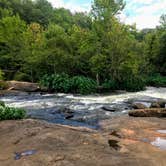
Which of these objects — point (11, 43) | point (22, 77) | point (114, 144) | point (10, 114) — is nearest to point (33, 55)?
point (22, 77)

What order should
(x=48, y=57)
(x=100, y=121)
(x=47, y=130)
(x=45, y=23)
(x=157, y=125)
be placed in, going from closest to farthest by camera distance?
(x=47, y=130) → (x=157, y=125) → (x=100, y=121) → (x=48, y=57) → (x=45, y=23)

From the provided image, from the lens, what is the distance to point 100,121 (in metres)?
12.5

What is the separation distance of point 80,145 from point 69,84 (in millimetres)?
17984

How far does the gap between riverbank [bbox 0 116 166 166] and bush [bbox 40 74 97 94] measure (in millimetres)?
13820

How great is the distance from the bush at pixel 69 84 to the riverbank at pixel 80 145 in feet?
45.3

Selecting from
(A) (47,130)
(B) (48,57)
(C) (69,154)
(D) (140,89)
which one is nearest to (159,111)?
(A) (47,130)

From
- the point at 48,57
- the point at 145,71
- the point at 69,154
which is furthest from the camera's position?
the point at 145,71

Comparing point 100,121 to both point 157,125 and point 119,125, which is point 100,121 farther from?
point 157,125

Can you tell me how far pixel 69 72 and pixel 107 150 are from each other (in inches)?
903

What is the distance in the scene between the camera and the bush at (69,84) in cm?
2484

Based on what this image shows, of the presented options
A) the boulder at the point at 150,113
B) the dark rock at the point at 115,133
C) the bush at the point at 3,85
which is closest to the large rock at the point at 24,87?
the bush at the point at 3,85

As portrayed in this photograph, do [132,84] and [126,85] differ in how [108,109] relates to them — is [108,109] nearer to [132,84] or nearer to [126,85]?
[126,85]

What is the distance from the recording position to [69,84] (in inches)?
1011

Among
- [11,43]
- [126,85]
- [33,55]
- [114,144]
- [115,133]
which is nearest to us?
[114,144]
